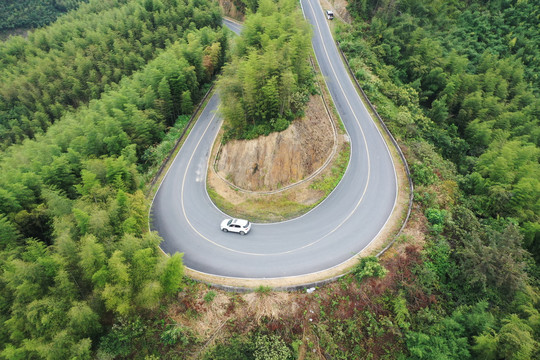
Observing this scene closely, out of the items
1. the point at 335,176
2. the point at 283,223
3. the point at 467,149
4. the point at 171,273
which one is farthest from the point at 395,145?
the point at 171,273

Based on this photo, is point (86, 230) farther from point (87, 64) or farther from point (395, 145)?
point (87, 64)

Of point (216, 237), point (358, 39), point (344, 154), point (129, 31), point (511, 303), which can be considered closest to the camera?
point (511, 303)

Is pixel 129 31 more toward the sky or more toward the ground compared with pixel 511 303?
more toward the sky

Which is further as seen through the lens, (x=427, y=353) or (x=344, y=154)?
(x=344, y=154)

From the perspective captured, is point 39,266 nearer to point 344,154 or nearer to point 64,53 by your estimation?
point 344,154

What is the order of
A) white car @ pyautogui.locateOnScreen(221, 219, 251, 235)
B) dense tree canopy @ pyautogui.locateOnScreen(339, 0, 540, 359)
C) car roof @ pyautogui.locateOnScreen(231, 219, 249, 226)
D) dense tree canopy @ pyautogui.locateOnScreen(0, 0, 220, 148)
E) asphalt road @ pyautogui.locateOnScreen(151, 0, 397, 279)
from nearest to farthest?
1. dense tree canopy @ pyautogui.locateOnScreen(339, 0, 540, 359)
2. asphalt road @ pyautogui.locateOnScreen(151, 0, 397, 279)
3. white car @ pyautogui.locateOnScreen(221, 219, 251, 235)
4. car roof @ pyautogui.locateOnScreen(231, 219, 249, 226)
5. dense tree canopy @ pyautogui.locateOnScreen(0, 0, 220, 148)

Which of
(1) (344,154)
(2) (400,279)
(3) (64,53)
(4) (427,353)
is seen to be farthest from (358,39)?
(3) (64,53)

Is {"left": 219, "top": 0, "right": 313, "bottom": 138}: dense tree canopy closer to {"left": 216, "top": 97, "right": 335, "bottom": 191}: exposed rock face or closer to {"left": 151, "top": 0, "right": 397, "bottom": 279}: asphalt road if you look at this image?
{"left": 216, "top": 97, "right": 335, "bottom": 191}: exposed rock face

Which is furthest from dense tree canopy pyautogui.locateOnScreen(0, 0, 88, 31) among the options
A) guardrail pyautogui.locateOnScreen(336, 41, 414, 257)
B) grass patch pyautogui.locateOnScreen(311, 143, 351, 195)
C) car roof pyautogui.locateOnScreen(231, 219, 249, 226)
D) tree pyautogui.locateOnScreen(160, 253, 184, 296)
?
tree pyautogui.locateOnScreen(160, 253, 184, 296)
